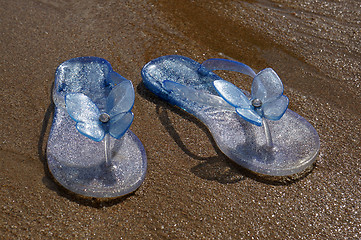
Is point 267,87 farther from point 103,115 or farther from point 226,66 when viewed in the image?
point 103,115

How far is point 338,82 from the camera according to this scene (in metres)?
1.83

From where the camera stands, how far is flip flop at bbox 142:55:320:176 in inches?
57.6

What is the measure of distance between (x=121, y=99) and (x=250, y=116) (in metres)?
0.43

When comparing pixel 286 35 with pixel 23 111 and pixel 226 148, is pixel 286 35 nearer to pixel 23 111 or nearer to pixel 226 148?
pixel 226 148

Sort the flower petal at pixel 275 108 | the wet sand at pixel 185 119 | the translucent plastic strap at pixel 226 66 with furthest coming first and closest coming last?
the translucent plastic strap at pixel 226 66, the flower petal at pixel 275 108, the wet sand at pixel 185 119

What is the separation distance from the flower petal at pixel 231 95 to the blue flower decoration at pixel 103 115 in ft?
1.05

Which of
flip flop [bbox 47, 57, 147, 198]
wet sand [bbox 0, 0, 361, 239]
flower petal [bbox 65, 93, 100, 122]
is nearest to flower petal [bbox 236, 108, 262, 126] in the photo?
wet sand [bbox 0, 0, 361, 239]

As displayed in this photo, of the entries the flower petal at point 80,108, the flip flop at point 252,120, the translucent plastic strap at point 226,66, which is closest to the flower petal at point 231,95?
the flip flop at point 252,120

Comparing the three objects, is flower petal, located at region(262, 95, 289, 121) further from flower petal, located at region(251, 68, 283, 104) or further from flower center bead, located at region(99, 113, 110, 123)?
flower center bead, located at region(99, 113, 110, 123)

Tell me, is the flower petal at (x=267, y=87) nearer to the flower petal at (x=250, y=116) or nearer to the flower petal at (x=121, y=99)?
the flower petal at (x=250, y=116)

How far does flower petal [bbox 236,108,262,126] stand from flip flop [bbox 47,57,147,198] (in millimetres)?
356

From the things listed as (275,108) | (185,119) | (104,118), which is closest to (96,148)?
(104,118)

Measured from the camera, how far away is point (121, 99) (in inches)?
57.4

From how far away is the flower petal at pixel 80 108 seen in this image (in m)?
1.39
